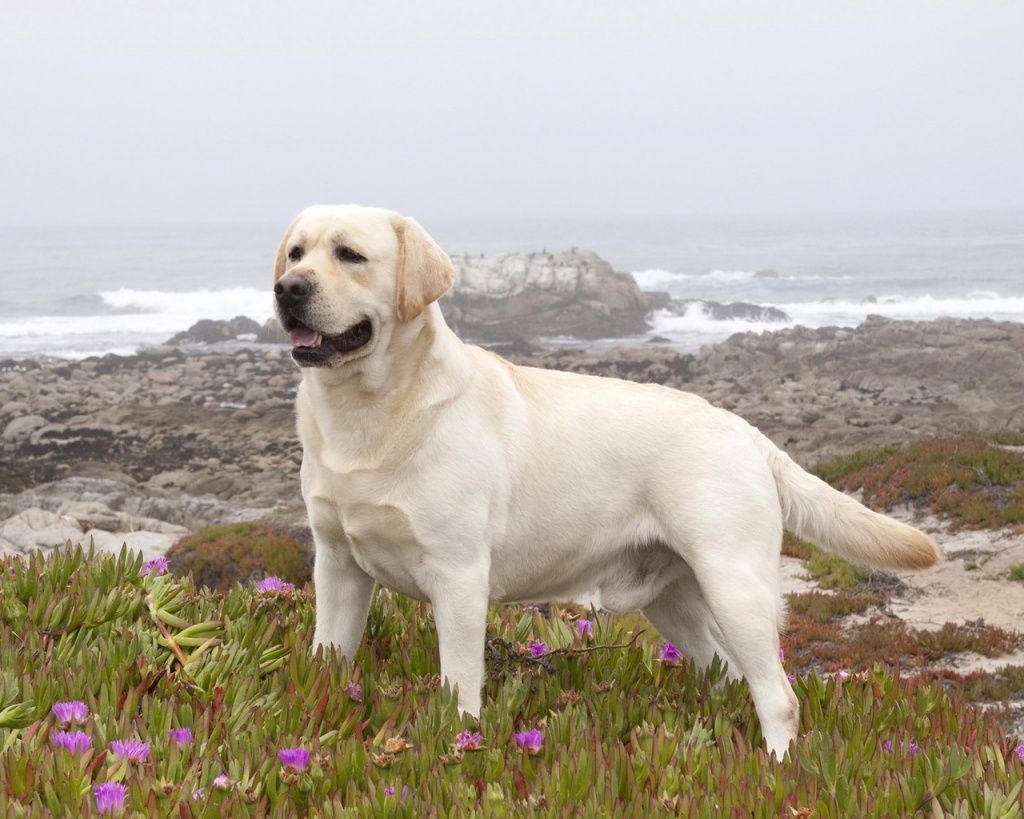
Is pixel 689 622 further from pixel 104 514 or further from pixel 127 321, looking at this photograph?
pixel 127 321

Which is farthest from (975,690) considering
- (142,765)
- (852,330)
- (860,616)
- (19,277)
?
(19,277)

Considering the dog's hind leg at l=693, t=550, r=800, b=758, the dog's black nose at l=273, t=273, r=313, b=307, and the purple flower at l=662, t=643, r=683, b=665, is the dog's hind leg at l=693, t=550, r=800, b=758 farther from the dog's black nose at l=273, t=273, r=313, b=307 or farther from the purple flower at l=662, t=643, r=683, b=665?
the dog's black nose at l=273, t=273, r=313, b=307

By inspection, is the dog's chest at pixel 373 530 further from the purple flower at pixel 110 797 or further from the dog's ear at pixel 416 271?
the purple flower at pixel 110 797

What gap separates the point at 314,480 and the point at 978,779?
263cm

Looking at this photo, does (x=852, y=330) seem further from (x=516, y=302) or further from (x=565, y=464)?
(x=565, y=464)

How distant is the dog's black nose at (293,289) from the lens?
430cm

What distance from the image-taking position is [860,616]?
12914mm

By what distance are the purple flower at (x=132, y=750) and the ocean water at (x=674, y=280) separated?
49.4 m

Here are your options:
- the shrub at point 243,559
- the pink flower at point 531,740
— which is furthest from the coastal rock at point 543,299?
the pink flower at point 531,740

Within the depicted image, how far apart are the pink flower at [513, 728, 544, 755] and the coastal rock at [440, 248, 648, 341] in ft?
166

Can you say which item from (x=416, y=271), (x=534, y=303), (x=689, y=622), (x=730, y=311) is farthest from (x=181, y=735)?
(x=730, y=311)

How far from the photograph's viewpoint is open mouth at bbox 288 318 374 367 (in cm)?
443

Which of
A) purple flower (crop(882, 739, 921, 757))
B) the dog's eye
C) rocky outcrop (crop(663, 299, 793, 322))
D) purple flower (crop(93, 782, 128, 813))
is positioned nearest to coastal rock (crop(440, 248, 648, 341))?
rocky outcrop (crop(663, 299, 793, 322))

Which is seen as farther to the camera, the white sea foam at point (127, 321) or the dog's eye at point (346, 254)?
the white sea foam at point (127, 321)
